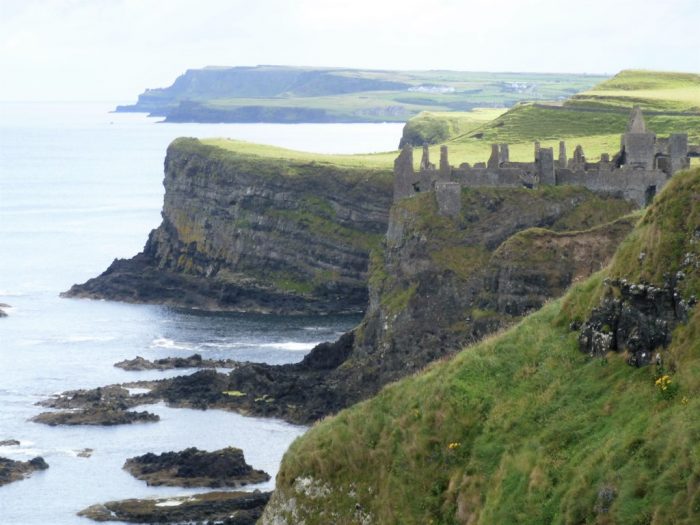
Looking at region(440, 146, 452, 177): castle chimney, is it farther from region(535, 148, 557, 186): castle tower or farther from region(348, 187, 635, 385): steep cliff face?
region(535, 148, 557, 186): castle tower

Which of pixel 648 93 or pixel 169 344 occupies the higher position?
pixel 648 93

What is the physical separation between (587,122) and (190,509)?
79.6 meters

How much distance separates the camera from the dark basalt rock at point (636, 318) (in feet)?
121

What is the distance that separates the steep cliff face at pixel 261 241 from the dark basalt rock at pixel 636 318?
104 metres

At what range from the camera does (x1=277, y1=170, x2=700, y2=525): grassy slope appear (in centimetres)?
3397

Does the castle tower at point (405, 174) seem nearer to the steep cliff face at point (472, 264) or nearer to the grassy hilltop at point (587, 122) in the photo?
the steep cliff face at point (472, 264)

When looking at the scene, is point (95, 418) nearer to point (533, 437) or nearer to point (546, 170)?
point (546, 170)

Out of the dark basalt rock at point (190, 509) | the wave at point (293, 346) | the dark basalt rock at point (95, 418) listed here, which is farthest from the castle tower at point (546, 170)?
the dark basalt rock at point (190, 509)

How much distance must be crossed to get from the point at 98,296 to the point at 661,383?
119 meters

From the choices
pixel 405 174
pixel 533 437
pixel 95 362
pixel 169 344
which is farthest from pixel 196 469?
pixel 533 437

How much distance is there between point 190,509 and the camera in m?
74.2

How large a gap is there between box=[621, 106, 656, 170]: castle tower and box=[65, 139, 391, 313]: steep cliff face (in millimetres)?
47670

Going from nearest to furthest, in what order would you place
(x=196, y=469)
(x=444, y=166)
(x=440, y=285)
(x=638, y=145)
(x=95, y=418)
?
(x=196, y=469)
(x=95, y=418)
(x=440, y=285)
(x=638, y=145)
(x=444, y=166)

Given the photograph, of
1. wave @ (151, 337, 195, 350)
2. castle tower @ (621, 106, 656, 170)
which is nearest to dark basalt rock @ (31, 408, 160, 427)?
wave @ (151, 337, 195, 350)
